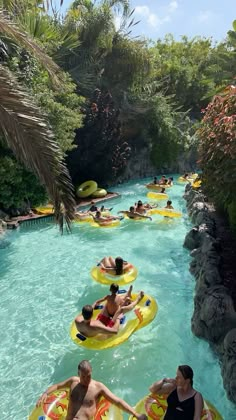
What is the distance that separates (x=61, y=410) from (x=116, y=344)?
6.00 ft

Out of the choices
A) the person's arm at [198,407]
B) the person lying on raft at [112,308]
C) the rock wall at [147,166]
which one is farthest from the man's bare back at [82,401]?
the rock wall at [147,166]

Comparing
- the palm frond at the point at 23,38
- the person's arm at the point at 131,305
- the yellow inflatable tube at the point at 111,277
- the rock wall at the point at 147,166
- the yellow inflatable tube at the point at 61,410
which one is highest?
the palm frond at the point at 23,38

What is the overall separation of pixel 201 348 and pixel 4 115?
5.69m

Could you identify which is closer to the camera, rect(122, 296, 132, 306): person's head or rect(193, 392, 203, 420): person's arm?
rect(193, 392, 203, 420): person's arm

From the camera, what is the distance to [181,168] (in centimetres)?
3206

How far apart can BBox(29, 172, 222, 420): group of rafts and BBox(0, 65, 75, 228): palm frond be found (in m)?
2.65

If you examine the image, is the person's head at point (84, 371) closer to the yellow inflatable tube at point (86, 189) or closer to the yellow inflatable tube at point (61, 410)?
the yellow inflatable tube at point (61, 410)

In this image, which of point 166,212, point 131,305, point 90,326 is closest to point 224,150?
point 131,305

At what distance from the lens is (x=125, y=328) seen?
6.92 m

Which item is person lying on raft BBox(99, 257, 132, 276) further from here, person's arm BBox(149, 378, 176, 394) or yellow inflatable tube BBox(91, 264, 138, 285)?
person's arm BBox(149, 378, 176, 394)

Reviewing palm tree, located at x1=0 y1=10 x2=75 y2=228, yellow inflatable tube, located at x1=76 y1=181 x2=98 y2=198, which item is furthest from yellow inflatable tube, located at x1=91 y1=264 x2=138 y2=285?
yellow inflatable tube, located at x1=76 y1=181 x2=98 y2=198

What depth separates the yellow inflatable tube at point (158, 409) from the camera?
4.86m

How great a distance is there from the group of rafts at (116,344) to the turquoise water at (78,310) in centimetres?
45

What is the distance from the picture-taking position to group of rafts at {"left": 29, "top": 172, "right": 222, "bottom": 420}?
4.85 m
